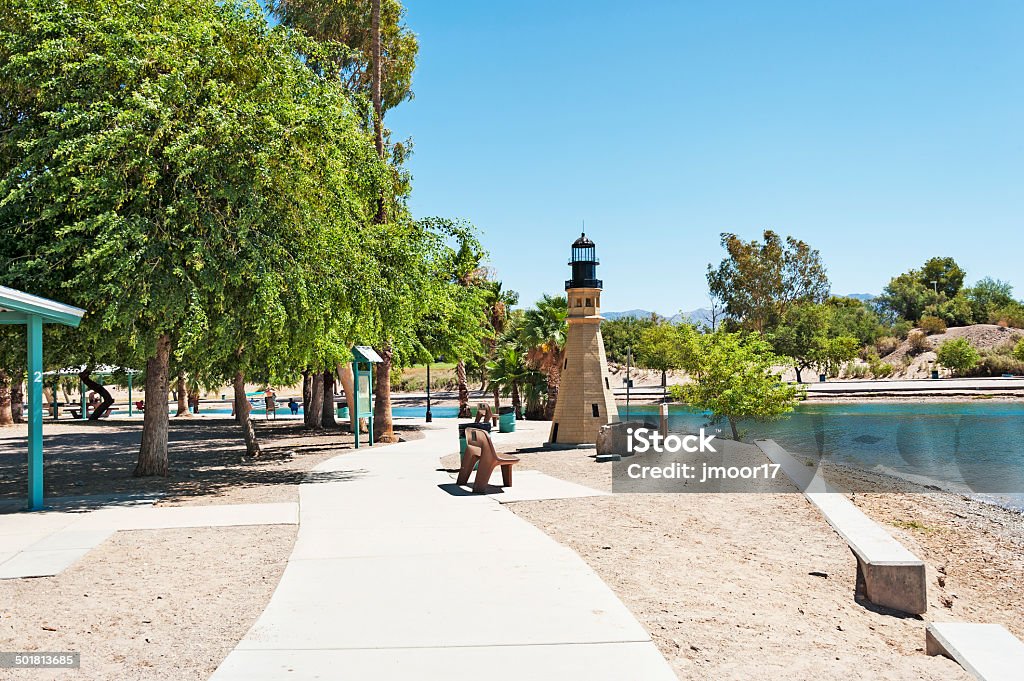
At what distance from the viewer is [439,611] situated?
6.38 metres

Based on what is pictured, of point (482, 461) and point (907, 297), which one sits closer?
point (482, 461)

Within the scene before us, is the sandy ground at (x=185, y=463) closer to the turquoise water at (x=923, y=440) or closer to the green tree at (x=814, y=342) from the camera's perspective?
the turquoise water at (x=923, y=440)

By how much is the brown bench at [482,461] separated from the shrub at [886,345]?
246 feet

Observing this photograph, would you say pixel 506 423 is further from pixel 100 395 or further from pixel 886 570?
pixel 100 395

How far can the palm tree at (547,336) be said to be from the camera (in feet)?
108

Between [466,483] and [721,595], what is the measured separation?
7.36m

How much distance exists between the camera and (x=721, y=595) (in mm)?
7129

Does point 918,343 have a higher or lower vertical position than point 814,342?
lower

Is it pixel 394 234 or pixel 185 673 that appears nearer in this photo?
pixel 185 673

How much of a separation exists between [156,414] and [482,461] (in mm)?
6628

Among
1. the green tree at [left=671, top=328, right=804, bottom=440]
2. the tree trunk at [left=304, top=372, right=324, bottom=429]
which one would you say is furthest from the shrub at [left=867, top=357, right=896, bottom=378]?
the tree trunk at [left=304, top=372, right=324, bottom=429]

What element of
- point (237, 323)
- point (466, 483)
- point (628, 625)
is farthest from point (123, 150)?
point (628, 625)

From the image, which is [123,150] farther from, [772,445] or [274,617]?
[772,445]

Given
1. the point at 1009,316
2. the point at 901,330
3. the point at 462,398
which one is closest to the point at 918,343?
the point at 901,330
